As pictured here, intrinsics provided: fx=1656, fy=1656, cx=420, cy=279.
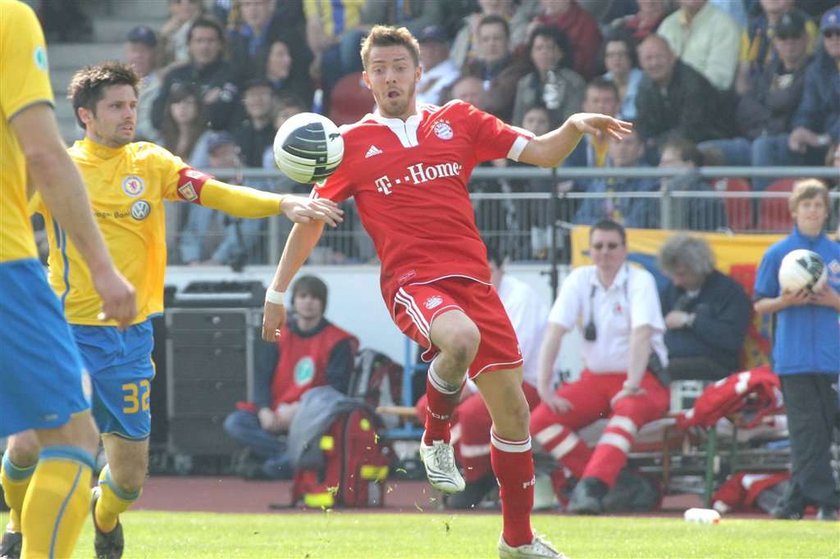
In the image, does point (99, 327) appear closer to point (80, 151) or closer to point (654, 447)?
point (80, 151)

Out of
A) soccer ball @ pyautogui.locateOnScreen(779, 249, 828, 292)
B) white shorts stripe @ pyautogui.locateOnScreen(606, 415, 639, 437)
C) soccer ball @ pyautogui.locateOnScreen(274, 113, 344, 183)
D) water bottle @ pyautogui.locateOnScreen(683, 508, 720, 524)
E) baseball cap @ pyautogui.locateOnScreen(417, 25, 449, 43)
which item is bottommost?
water bottle @ pyautogui.locateOnScreen(683, 508, 720, 524)

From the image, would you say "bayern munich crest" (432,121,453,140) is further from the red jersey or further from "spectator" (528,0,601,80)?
"spectator" (528,0,601,80)

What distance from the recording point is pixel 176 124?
59.2ft

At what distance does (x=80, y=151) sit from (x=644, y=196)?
7203 mm

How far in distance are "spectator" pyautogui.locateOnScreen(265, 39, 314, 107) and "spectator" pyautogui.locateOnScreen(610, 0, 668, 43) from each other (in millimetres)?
3519

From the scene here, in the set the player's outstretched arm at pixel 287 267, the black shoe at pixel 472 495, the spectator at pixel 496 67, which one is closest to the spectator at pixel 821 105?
the spectator at pixel 496 67

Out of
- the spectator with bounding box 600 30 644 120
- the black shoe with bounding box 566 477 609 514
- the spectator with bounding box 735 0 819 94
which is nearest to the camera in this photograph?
the black shoe with bounding box 566 477 609 514

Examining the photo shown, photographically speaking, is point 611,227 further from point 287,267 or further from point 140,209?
point 140,209

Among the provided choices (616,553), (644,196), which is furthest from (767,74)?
(616,553)

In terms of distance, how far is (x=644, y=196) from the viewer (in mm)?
14680

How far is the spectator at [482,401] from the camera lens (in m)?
13.5

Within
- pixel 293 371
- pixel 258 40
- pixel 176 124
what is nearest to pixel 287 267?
pixel 293 371

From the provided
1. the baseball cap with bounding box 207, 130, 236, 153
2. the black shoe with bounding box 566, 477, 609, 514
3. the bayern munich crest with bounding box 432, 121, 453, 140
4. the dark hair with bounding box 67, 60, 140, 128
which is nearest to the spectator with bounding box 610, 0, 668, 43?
the baseball cap with bounding box 207, 130, 236, 153

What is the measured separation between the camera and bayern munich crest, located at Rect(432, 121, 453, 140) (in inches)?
330
